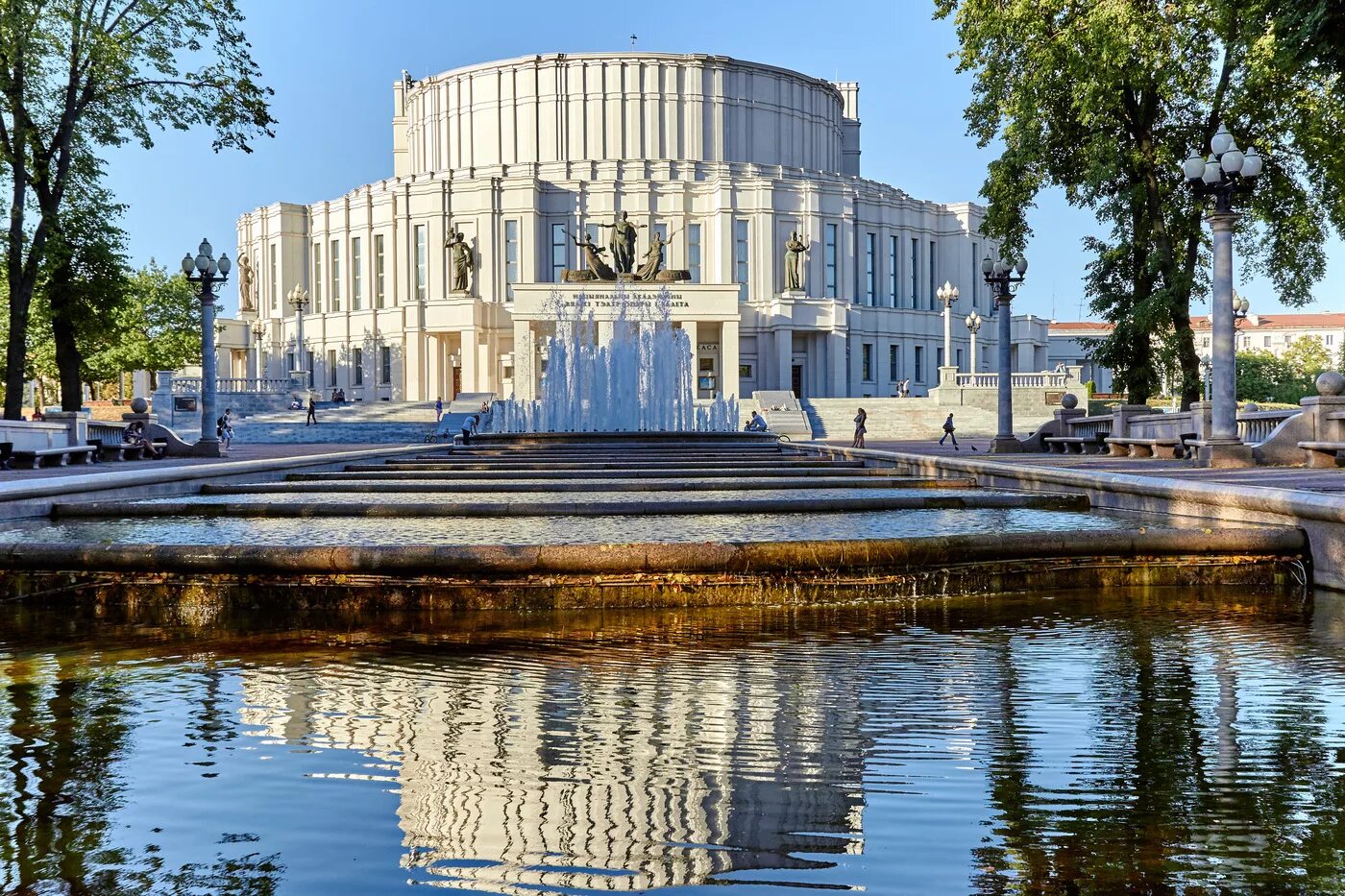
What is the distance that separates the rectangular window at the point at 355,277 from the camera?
7069 cm

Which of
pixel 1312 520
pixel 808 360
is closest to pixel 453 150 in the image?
pixel 808 360

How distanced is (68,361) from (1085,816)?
3079 cm

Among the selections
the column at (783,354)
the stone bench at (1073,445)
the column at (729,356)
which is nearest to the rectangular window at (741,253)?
the column at (783,354)

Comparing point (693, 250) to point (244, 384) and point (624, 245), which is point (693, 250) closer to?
point (624, 245)

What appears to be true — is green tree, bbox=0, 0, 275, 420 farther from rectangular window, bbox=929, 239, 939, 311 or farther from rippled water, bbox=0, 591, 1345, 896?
rectangular window, bbox=929, 239, 939, 311

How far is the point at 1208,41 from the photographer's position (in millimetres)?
24891

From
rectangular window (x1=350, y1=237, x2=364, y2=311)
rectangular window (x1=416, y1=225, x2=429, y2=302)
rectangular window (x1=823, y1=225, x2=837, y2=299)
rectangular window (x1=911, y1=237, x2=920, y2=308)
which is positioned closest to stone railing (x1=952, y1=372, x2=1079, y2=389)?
rectangular window (x1=823, y1=225, x2=837, y2=299)

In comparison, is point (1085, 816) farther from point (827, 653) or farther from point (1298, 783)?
point (827, 653)

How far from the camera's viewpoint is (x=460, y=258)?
63.6 metres

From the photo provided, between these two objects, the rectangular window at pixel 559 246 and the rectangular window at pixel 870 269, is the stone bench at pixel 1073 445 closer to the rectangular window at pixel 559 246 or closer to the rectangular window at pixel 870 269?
the rectangular window at pixel 559 246

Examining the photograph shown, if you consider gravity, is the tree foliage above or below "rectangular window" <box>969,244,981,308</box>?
below

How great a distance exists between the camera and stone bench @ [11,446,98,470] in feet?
63.3

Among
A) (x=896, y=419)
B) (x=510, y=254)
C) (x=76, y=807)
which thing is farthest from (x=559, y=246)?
(x=76, y=807)

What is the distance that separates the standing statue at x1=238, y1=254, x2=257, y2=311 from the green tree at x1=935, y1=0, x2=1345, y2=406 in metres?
57.8
